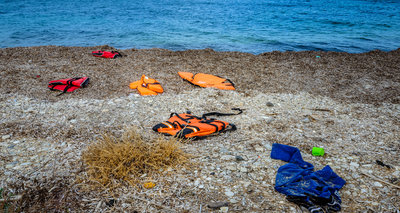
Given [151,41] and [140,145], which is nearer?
[140,145]

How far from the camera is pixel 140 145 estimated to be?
10.5ft

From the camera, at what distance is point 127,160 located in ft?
9.76

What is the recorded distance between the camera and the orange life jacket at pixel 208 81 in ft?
21.1

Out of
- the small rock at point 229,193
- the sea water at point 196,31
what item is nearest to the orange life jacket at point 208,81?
the small rock at point 229,193

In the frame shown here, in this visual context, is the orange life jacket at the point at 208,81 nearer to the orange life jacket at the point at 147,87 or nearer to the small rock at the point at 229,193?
the orange life jacket at the point at 147,87

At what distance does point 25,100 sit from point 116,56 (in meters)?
4.11

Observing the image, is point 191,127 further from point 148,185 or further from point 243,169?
point 148,185

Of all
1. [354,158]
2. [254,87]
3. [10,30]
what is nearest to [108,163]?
[354,158]

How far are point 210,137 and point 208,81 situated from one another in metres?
2.94

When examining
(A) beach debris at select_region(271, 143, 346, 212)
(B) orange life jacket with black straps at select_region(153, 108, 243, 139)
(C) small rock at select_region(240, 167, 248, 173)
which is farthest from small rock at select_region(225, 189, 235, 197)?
(B) orange life jacket with black straps at select_region(153, 108, 243, 139)

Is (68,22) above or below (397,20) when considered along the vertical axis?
below

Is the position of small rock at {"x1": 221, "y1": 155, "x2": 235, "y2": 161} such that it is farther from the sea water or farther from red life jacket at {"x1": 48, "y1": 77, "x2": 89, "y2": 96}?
the sea water

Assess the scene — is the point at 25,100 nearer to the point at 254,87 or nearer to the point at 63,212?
the point at 63,212

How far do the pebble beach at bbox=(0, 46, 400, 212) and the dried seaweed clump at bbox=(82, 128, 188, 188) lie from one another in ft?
0.50
